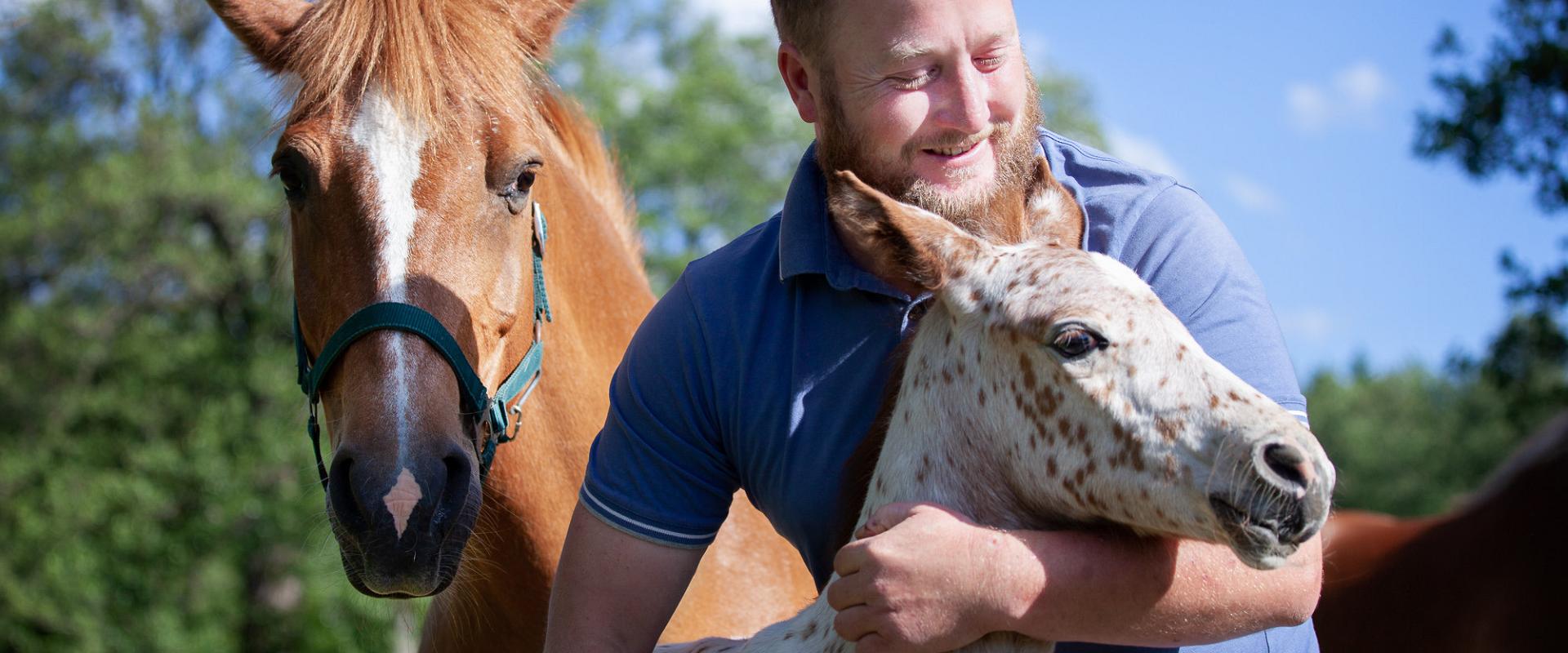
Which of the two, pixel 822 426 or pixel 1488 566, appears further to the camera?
pixel 1488 566

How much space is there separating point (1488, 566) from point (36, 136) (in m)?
17.7

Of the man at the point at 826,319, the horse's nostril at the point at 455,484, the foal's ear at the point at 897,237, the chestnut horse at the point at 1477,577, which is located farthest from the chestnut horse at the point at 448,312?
the chestnut horse at the point at 1477,577

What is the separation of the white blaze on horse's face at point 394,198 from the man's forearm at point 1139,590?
1.19 meters

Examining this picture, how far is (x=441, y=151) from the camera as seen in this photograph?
Answer: 8.79 feet

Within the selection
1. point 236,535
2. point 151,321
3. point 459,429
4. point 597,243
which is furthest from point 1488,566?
point 151,321

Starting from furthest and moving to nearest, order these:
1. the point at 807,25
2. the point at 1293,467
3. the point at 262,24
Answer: the point at 262,24
the point at 807,25
the point at 1293,467

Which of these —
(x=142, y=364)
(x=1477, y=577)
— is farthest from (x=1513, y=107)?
(x=142, y=364)

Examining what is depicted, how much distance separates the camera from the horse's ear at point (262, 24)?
294cm

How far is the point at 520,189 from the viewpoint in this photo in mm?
2842

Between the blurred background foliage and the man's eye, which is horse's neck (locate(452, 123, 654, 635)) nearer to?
the man's eye

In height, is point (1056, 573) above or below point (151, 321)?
above

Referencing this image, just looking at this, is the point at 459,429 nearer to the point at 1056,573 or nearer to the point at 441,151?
the point at 441,151

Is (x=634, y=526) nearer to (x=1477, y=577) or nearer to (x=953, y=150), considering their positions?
(x=953, y=150)

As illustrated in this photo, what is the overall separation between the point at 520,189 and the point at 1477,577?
4.23 metres
